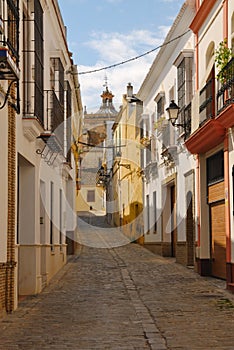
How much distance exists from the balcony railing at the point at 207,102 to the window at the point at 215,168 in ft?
2.99

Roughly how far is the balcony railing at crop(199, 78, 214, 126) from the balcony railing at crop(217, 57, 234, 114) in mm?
798

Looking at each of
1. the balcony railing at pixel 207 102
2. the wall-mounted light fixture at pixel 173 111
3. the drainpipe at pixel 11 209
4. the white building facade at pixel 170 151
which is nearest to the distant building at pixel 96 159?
the white building facade at pixel 170 151

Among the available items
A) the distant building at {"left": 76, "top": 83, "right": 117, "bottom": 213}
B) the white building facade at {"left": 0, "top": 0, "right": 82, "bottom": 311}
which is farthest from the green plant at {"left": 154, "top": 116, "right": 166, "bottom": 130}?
the distant building at {"left": 76, "top": 83, "right": 117, "bottom": 213}

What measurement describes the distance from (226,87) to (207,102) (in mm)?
2036

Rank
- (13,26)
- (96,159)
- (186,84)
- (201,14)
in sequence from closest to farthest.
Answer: (13,26) → (201,14) → (186,84) → (96,159)

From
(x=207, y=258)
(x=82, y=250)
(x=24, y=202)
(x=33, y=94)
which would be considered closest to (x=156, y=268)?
(x=207, y=258)

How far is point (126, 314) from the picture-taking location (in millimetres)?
11172

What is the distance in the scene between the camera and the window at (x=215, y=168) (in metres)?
15.6

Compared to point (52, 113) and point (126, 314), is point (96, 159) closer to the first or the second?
point (52, 113)

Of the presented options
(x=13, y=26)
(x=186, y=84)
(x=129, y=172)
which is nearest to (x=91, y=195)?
(x=129, y=172)

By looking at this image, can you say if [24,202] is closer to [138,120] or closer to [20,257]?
[20,257]

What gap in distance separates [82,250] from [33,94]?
1851 centimetres

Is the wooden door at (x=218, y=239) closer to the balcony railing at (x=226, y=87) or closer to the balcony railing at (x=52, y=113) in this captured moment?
the balcony railing at (x=226, y=87)

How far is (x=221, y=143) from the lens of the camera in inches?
603
